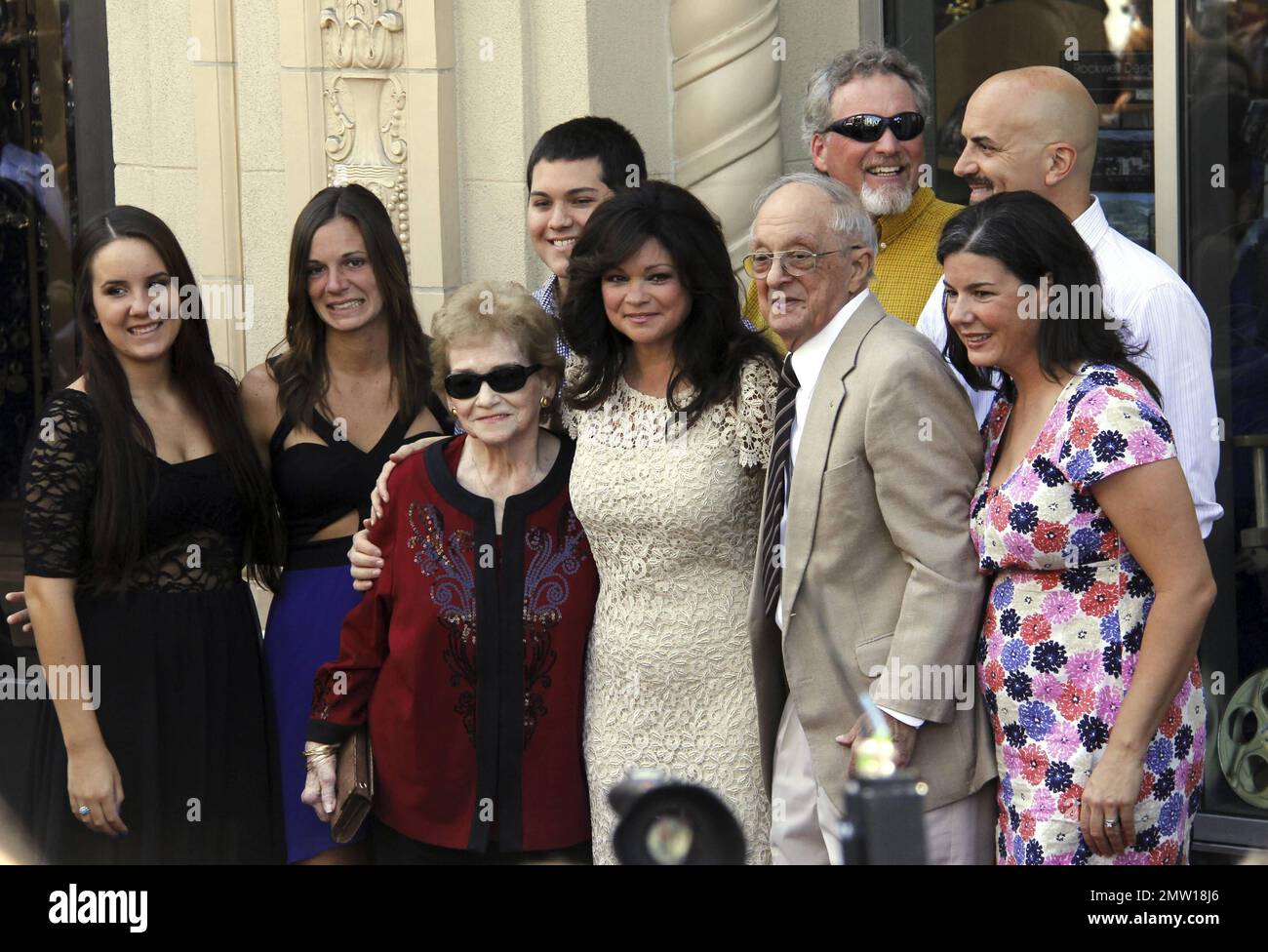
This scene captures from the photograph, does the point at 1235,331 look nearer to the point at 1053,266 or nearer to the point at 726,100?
the point at 726,100

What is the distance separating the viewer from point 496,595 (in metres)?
3.64

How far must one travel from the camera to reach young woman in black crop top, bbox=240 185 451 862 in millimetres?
4047

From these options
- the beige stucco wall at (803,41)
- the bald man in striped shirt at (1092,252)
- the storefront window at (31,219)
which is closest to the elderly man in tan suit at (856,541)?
the bald man in striped shirt at (1092,252)

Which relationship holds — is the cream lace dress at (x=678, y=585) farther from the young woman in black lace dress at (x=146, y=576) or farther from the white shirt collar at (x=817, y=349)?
the young woman in black lace dress at (x=146, y=576)

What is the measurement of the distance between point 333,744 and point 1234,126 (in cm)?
351

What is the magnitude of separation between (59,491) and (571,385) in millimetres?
1239

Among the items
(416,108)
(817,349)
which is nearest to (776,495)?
(817,349)

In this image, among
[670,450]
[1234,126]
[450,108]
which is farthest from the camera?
[450,108]

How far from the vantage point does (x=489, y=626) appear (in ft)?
11.9

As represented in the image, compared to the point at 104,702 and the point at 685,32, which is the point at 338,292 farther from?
the point at 685,32

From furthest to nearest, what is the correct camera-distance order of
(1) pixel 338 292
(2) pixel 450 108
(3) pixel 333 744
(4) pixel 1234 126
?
(2) pixel 450 108
(4) pixel 1234 126
(1) pixel 338 292
(3) pixel 333 744

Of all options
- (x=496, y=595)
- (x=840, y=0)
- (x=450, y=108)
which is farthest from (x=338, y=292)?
(x=840, y=0)

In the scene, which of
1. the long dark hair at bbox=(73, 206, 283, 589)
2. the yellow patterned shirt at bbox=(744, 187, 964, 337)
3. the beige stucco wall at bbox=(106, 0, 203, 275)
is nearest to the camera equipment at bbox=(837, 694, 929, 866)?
the long dark hair at bbox=(73, 206, 283, 589)

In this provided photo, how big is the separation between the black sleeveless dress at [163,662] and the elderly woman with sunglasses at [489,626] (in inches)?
17.1
